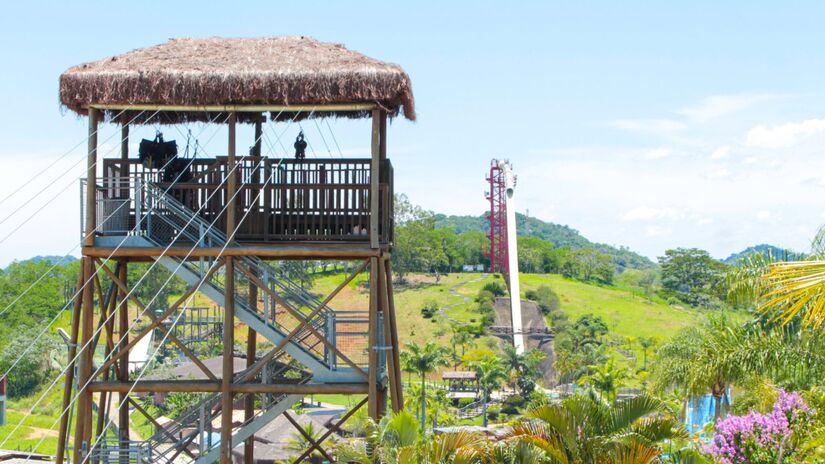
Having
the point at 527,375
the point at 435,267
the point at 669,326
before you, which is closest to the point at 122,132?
the point at 527,375

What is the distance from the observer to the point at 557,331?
78.5 meters

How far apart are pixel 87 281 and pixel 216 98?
12.0 feet

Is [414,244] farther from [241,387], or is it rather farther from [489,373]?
[241,387]

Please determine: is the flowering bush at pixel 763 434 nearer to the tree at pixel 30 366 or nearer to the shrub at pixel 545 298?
the tree at pixel 30 366

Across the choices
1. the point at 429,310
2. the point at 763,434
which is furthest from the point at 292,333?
the point at 429,310

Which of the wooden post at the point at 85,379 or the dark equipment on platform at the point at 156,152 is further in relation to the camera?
the dark equipment on platform at the point at 156,152

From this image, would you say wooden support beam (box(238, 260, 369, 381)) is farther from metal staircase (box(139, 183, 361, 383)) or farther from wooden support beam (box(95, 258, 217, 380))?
wooden support beam (box(95, 258, 217, 380))

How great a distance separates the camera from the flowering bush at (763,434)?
1360 centimetres

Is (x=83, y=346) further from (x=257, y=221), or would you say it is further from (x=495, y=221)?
(x=495, y=221)

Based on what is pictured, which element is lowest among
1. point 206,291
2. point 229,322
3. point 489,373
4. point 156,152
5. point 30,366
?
point 30,366

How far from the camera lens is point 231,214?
16.4m

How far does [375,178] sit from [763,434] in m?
7.07

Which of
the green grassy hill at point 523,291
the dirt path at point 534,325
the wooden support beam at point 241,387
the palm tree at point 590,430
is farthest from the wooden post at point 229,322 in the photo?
the dirt path at point 534,325

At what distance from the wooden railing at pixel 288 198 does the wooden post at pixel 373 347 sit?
68 centimetres
